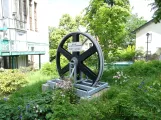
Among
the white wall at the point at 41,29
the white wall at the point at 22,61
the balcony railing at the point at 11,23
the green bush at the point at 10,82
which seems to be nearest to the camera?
the green bush at the point at 10,82

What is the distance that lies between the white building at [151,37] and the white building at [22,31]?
45.8ft

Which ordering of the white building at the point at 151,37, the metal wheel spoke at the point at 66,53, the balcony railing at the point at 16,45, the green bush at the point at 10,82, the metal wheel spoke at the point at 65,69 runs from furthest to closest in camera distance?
the white building at the point at 151,37, the balcony railing at the point at 16,45, the green bush at the point at 10,82, the metal wheel spoke at the point at 65,69, the metal wheel spoke at the point at 66,53

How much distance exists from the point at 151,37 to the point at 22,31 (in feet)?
59.8

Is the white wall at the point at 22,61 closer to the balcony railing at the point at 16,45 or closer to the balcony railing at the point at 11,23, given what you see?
the balcony railing at the point at 16,45

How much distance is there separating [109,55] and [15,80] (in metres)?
4.83

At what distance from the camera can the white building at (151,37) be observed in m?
24.4

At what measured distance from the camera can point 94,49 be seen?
5965 mm

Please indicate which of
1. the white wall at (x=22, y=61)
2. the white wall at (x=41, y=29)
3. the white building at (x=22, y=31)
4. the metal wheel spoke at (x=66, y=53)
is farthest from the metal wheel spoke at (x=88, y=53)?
the white wall at (x=41, y=29)

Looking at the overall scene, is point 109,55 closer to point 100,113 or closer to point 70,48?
point 70,48

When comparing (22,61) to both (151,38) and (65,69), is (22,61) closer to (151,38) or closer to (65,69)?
(65,69)

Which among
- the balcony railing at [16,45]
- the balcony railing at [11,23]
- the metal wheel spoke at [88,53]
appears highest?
the balcony railing at [11,23]

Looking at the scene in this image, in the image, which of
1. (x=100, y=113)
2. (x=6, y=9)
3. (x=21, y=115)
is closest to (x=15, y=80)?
(x=21, y=115)

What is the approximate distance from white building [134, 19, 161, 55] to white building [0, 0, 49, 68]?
14.0m

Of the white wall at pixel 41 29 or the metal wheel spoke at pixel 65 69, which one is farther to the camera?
the white wall at pixel 41 29
